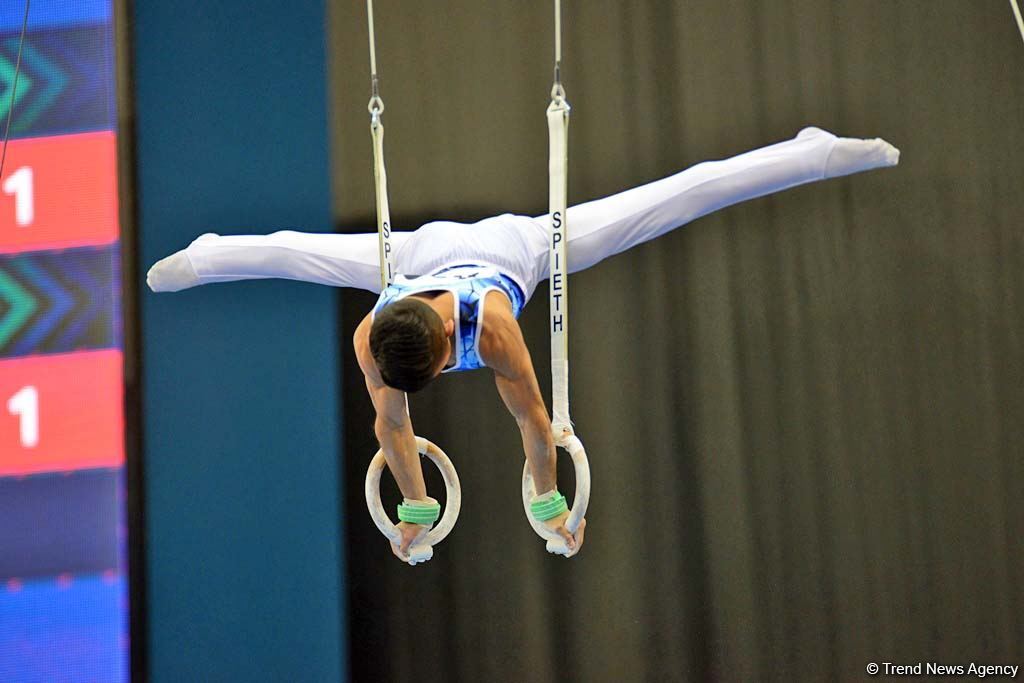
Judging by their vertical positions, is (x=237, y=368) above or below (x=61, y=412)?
above

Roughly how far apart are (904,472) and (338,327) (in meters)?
2.31

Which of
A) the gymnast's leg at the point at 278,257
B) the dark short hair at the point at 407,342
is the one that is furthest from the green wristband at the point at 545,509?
the gymnast's leg at the point at 278,257

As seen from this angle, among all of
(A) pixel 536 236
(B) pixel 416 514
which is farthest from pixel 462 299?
(B) pixel 416 514

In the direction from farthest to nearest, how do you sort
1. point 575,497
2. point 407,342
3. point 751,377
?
point 751,377, point 575,497, point 407,342

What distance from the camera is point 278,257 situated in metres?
3.21

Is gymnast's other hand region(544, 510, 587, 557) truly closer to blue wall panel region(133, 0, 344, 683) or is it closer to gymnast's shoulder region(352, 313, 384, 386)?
gymnast's shoulder region(352, 313, 384, 386)

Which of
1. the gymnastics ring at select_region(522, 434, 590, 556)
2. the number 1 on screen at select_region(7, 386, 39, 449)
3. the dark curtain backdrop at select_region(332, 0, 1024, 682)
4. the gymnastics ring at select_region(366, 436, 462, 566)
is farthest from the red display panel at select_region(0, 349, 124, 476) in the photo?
the gymnastics ring at select_region(522, 434, 590, 556)

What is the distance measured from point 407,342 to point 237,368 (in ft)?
7.94

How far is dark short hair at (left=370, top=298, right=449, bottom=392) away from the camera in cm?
231

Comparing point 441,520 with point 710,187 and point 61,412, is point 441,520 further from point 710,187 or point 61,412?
point 61,412

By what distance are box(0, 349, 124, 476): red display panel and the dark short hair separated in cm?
250

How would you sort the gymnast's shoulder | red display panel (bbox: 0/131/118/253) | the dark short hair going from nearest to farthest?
the dark short hair → the gymnast's shoulder → red display panel (bbox: 0/131/118/253)

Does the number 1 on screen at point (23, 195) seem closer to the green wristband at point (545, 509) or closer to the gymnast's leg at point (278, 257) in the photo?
the gymnast's leg at point (278, 257)

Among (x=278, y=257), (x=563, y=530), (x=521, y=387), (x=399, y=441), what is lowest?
(x=563, y=530)
